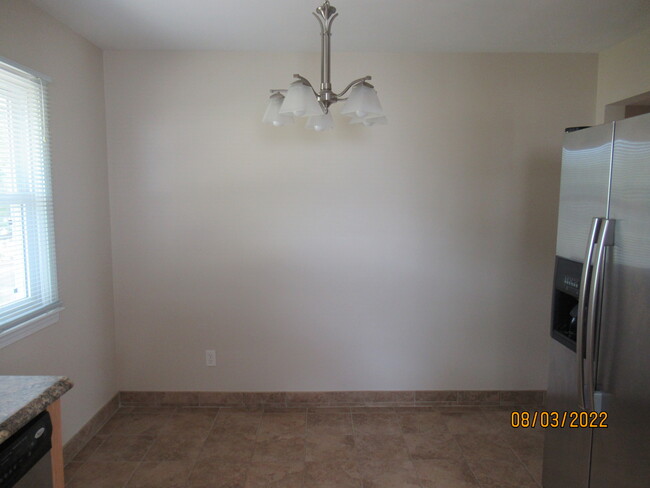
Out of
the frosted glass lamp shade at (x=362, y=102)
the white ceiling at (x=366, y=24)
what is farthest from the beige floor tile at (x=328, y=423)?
the white ceiling at (x=366, y=24)

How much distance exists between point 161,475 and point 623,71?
366cm

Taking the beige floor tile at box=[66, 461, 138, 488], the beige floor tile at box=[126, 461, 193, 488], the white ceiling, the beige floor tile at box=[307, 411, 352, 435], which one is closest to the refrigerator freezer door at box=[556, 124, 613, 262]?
the white ceiling

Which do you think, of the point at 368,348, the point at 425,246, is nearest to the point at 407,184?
the point at 425,246

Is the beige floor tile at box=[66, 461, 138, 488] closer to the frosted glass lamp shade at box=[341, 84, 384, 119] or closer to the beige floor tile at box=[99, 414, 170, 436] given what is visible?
the beige floor tile at box=[99, 414, 170, 436]

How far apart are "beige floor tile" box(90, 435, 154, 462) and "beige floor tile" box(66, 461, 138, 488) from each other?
55mm

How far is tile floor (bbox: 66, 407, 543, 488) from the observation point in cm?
219

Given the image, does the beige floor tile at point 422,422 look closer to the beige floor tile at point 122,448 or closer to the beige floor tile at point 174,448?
the beige floor tile at point 174,448

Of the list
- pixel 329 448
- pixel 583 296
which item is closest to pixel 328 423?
pixel 329 448

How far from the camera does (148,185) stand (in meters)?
2.79

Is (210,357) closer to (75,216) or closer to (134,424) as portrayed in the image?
(134,424)

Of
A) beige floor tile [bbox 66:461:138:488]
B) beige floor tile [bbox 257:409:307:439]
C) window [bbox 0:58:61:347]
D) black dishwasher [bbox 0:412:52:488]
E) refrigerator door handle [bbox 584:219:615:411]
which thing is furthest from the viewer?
beige floor tile [bbox 257:409:307:439]

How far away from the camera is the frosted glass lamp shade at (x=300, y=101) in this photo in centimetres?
157

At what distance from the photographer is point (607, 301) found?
5.13 feet

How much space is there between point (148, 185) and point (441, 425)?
2.58 meters
